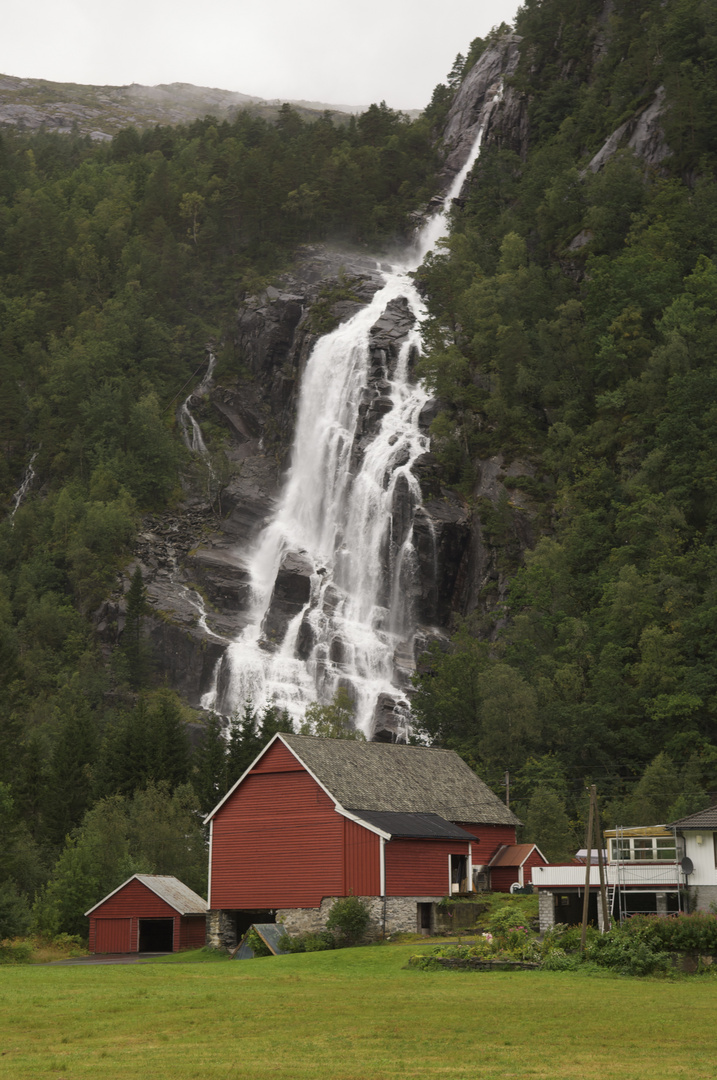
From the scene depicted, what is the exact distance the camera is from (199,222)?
5694 inches

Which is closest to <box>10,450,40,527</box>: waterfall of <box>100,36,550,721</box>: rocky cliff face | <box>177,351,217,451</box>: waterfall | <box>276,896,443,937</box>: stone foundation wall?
<box>177,351,217,451</box>: waterfall

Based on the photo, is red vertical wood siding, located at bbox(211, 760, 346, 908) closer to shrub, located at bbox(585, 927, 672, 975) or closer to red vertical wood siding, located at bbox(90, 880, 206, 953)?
red vertical wood siding, located at bbox(90, 880, 206, 953)

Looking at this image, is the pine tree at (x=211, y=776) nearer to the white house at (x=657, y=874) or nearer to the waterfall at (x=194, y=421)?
the white house at (x=657, y=874)

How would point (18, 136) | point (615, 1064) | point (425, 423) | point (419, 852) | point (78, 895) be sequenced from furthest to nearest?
1. point (18, 136)
2. point (425, 423)
3. point (78, 895)
4. point (419, 852)
5. point (615, 1064)

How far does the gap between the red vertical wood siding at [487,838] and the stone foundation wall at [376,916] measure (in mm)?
6636

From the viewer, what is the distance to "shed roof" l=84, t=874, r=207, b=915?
5166cm

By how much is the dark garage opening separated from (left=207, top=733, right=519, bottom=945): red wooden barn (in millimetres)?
4154

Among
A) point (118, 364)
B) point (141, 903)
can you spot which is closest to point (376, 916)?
point (141, 903)

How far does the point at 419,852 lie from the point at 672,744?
84.5 ft

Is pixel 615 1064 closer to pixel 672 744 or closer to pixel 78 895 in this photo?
pixel 78 895

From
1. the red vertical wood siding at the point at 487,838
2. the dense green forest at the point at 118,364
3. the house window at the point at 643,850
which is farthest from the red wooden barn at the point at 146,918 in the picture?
the house window at the point at 643,850

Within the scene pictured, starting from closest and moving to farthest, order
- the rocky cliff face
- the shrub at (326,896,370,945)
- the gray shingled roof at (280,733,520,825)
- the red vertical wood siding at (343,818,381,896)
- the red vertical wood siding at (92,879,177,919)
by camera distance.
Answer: the shrub at (326,896,370,945) < the red vertical wood siding at (343,818,381,896) < the gray shingled roof at (280,733,520,825) < the red vertical wood siding at (92,879,177,919) < the rocky cliff face

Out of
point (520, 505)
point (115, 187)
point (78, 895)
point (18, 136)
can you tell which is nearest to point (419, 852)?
point (78, 895)

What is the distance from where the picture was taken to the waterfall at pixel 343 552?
8906cm
